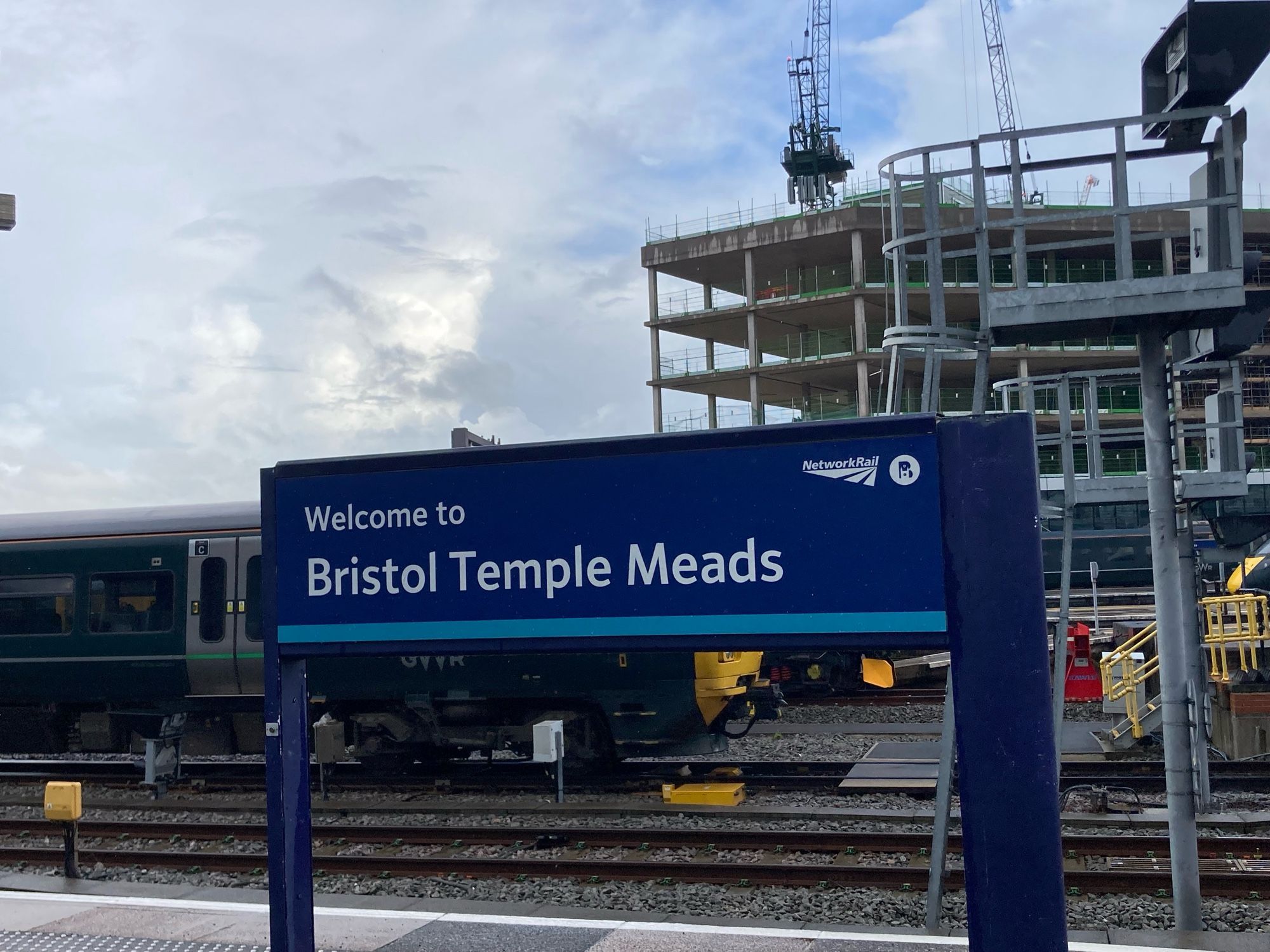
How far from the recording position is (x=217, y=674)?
13.7 meters

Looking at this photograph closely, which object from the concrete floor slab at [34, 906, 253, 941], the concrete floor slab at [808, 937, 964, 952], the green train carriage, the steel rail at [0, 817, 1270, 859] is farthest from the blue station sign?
the green train carriage

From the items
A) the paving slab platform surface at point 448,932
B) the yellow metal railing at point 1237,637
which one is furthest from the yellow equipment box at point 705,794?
the yellow metal railing at point 1237,637

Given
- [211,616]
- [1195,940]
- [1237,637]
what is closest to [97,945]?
[1195,940]

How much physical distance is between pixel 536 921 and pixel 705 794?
16.0ft

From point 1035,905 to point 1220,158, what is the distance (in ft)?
16.9

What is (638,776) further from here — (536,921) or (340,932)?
(340,932)

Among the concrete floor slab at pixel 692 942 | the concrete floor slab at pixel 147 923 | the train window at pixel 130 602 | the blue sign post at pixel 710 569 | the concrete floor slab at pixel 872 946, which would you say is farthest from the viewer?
the train window at pixel 130 602

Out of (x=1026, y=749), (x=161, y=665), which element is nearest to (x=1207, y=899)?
(x=1026, y=749)

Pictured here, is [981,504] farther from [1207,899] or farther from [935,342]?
[1207,899]

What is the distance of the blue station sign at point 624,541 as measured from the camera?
4.52 metres

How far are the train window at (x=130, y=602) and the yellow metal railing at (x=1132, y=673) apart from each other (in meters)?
11.4

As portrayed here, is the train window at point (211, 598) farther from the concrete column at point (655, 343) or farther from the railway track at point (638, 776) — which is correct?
the concrete column at point (655, 343)

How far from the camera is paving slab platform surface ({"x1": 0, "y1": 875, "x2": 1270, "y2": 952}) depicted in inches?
263

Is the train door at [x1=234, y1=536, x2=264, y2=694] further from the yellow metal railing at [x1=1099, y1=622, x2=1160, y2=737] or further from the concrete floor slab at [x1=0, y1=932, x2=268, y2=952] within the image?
the yellow metal railing at [x1=1099, y1=622, x2=1160, y2=737]
